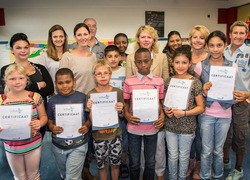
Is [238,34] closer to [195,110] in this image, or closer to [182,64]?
[182,64]

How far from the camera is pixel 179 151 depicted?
2.05m

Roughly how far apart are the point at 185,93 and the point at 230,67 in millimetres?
538

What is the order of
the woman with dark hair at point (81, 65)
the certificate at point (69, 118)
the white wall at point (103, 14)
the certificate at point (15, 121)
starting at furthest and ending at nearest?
the white wall at point (103, 14)
the woman with dark hair at point (81, 65)
the certificate at point (69, 118)
the certificate at point (15, 121)

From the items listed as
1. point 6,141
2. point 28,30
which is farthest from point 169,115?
point 28,30

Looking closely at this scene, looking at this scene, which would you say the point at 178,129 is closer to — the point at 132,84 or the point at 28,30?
the point at 132,84

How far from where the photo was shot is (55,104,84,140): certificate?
1869 mm

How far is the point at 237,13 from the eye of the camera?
6113 mm

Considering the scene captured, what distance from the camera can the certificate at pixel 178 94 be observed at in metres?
1.94

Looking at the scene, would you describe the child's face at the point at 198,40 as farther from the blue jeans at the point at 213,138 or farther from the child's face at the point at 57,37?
the child's face at the point at 57,37

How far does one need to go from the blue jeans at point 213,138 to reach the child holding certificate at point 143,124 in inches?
20.2

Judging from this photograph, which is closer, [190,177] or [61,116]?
[61,116]

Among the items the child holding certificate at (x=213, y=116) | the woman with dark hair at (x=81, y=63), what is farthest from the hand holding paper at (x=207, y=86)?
the woman with dark hair at (x=81, y=63)

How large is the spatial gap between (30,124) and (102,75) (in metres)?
0.81

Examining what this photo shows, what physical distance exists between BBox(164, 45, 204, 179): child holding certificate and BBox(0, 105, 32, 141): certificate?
1.33m
